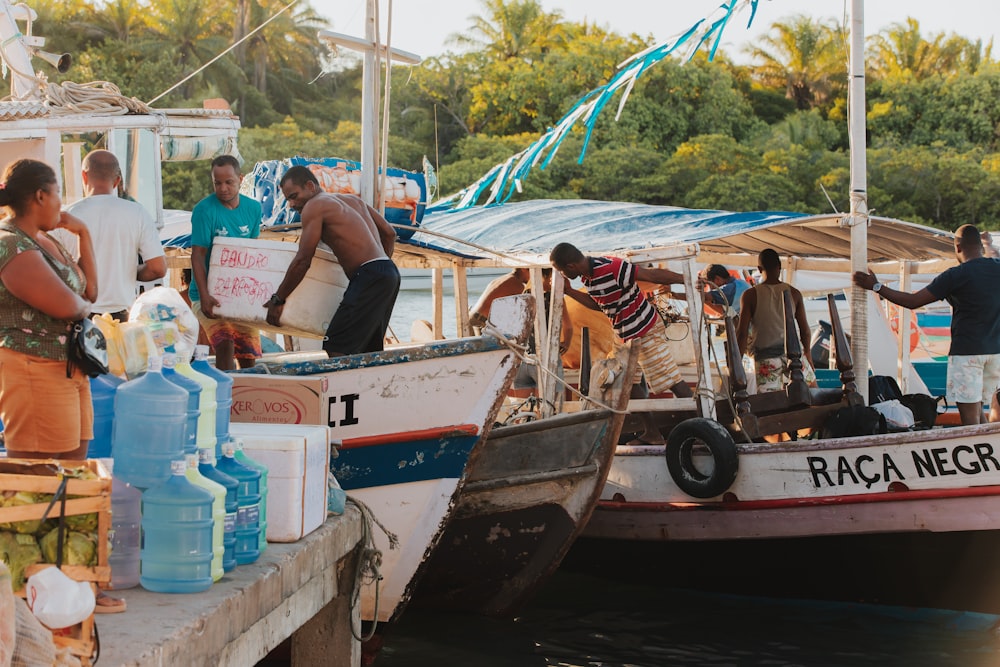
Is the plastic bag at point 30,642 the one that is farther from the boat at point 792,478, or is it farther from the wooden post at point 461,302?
the wooden post at point 461,302

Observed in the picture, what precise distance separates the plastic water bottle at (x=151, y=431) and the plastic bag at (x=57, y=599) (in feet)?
2.20

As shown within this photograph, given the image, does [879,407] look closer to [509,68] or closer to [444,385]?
[444,385]

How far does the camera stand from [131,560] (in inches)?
147

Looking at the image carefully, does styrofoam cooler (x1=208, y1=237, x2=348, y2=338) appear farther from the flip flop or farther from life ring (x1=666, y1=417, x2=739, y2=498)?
the flip flop

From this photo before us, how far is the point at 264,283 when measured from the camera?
6.80 metres

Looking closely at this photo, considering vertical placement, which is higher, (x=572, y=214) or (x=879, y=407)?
(x=572, y=214)

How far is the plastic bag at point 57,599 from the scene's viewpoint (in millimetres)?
2928

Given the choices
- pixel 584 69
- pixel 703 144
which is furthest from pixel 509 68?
pixel 703 144

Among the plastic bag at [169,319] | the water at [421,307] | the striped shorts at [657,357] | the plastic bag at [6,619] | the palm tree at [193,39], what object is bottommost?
the water at [421,307]

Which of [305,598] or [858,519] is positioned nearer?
[305,598]

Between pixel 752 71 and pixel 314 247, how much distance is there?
43.3m

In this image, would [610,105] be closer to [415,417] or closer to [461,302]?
[461,302]

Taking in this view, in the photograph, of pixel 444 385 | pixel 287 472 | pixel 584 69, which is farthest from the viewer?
pixel 584 69

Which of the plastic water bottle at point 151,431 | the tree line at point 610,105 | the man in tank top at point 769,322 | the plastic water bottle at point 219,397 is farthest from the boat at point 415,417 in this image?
the tree line at point 610,105
